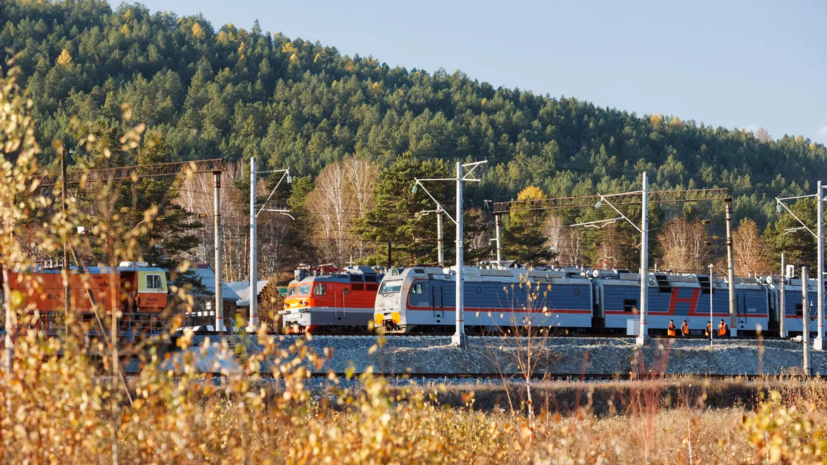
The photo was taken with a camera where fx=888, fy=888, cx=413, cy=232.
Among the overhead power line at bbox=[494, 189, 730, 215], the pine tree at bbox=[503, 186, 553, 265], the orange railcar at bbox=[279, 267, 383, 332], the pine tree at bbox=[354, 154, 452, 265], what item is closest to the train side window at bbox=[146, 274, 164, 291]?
the orange railcar at bbox=[279, 267, 383, 332]

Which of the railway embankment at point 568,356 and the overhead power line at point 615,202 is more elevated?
the overhead power line at point 615,202

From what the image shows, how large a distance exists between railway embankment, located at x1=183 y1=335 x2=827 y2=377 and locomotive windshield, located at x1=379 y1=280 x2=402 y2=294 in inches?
186

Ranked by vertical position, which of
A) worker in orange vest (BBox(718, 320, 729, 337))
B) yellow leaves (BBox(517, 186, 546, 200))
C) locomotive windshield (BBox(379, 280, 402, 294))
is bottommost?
worker in orange vest (BBox(718, 320, 729, 337))

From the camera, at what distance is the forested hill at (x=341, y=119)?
438 ft

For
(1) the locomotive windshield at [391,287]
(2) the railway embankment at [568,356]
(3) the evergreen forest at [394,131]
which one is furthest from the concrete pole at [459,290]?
(3) the evergreen forest at [394,131]

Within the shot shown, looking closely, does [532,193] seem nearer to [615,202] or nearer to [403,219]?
[403,219]

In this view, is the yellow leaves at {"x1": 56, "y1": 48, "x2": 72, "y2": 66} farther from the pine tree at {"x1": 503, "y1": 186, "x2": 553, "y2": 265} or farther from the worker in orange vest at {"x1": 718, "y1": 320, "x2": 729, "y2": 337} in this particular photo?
the worker in orange vest at {"x1": 718, "y1": 320, "x2": 729, "y2": 337}

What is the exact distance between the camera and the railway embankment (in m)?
34.9

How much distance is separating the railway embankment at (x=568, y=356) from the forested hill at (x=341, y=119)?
7578 cm

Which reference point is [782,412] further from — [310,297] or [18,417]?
[310,297]

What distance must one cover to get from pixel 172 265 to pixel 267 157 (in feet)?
238

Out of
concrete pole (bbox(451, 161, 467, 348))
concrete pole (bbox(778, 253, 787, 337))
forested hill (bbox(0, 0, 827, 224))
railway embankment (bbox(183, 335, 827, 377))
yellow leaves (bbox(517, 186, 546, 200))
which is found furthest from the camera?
forested hill (bbox(0, 0, 827, 224))

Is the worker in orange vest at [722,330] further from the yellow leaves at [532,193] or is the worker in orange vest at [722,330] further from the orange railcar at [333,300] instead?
the yellow leaves at [532,193]

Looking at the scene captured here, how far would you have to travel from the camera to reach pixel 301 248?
293 feet
